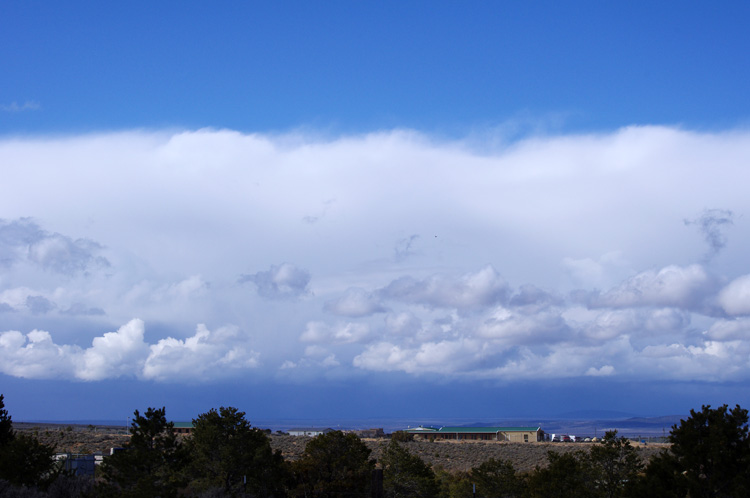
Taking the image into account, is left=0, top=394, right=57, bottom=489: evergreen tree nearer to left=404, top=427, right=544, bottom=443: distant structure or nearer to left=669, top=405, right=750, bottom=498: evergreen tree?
left=669, top=405, right=750, bottom=498: evergreen tree

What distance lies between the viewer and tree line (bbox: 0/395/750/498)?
66.8 ft

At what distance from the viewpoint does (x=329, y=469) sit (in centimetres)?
3366

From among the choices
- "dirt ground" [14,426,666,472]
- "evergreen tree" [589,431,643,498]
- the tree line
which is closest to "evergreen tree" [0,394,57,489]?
the tree line

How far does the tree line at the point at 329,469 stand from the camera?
20.4 m

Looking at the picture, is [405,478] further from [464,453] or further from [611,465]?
[464,453]

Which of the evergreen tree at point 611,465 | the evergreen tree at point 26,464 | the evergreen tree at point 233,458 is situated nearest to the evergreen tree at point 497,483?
the evergreen tree at point 611,465

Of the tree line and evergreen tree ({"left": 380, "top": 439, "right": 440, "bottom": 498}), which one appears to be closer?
the tree line

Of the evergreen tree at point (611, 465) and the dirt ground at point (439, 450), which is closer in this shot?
the evergreen tree at point (611, 465)

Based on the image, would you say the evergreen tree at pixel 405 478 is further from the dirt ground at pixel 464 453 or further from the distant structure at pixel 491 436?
the distant structure at pixel 491 436

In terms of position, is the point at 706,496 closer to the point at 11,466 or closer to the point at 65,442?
the point at 11,466

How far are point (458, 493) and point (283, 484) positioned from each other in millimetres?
12303

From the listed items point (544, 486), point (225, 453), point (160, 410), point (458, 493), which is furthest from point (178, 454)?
point (458, 493)

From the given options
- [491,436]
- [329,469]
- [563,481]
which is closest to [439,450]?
[491,436]

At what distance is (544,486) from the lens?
2998 centimetres
